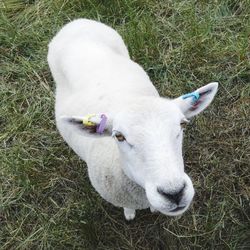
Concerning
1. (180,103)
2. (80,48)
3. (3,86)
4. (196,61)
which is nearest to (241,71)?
(196,61)

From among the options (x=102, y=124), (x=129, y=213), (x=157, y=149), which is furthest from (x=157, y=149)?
(x=129, y=213)

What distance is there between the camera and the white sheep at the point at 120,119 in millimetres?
2629

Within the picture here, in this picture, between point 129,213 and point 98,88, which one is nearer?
point 98,88

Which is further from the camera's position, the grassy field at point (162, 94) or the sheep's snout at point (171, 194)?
the grassy field at point (162, 94)

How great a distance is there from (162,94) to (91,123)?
1786mm

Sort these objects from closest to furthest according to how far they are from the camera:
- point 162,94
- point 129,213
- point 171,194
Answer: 1. point 171,194
2. point 129,213
3. point 162,94

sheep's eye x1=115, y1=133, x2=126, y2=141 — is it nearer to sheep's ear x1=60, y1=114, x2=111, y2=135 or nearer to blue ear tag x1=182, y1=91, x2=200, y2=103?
sheep's ear x1=60, y1=114, x2=111, y2=135

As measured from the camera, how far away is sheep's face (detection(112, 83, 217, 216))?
2.58m

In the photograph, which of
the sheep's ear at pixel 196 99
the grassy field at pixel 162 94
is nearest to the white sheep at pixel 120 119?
the sheep's ear at pixel 196 99

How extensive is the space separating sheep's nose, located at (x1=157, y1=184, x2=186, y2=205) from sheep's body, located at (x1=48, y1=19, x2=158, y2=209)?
0.66 m

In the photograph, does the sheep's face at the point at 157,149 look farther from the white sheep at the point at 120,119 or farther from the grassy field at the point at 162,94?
the grassy field at the point at 162,94

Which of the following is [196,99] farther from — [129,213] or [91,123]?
[129,213]

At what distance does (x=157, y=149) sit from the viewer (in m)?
2.62

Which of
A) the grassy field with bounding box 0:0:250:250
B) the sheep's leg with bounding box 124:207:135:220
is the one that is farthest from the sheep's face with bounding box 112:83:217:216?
the grassy field with bounding box 0:0:250:250
